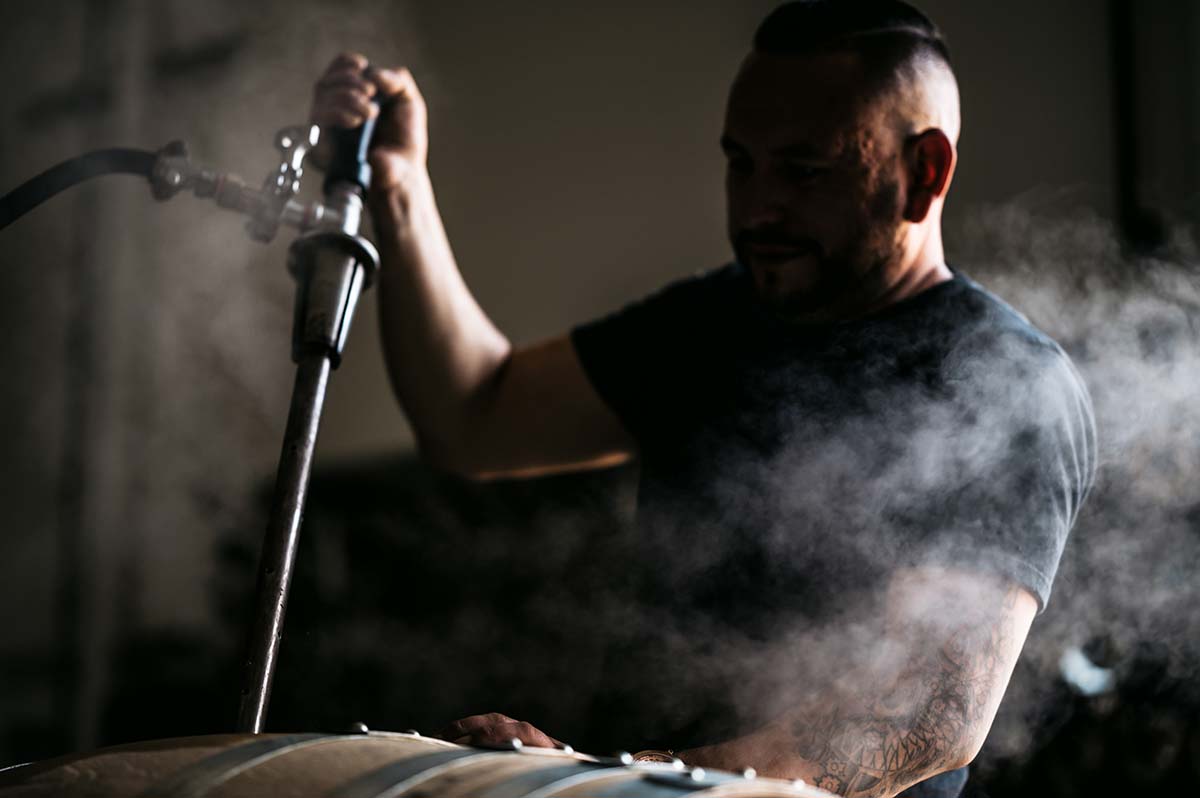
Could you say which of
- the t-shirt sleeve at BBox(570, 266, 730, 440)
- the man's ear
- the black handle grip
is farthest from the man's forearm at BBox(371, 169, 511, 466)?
the man's ear

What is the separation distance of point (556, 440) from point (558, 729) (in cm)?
61

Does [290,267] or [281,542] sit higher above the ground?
[290,267]

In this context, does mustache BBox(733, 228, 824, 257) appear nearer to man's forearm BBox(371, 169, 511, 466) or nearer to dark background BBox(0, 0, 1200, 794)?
man's forearm BBox(371, 169, 511, 466)

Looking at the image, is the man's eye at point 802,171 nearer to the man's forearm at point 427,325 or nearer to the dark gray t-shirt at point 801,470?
the dark gray t-shirt at point 801,470

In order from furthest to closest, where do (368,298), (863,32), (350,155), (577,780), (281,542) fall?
(368,298)
(863,32)
(350,155)
(281,542)
(577,780)

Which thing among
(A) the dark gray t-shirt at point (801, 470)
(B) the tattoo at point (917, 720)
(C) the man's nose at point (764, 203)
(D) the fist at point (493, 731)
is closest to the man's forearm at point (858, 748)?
(B) the tattoo at point (917, 720)

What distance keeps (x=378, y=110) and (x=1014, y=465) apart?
78 centimetres

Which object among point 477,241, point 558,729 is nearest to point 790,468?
point 558,729

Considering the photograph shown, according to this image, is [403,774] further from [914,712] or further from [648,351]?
[648,351]

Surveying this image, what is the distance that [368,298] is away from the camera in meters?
2.72

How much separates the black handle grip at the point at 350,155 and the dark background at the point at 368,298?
1.13 meters

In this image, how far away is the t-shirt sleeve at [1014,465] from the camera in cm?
122

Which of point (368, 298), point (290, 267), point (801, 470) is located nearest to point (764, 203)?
point (801, 470)

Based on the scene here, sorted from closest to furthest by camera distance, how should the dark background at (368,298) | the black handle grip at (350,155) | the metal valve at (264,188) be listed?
the metal valve at (264,188) → the black handle grip at (350,155) → the dark background at (368,298)
